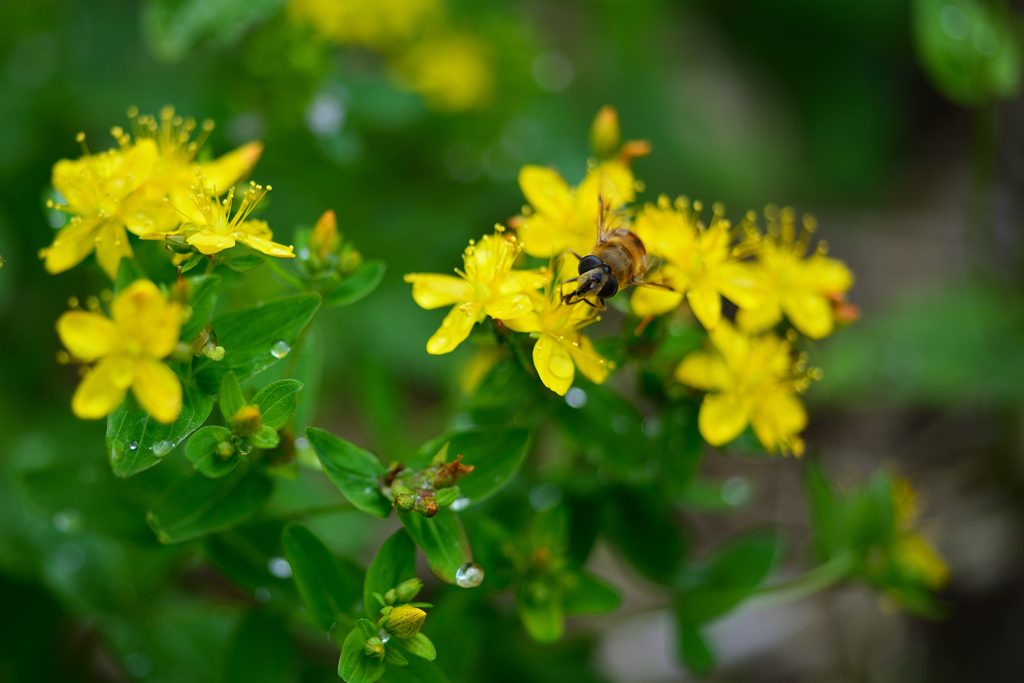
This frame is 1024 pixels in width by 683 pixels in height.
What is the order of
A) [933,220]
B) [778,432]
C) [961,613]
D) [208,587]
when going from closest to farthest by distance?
[778,432] < [208,587] < [961,613] < [933,220]

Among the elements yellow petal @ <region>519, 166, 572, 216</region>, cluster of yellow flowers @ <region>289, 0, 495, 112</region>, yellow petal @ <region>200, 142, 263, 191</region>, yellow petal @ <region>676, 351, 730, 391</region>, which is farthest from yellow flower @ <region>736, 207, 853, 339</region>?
cluster of yellow flowers @ <region>289, 0, 495, 112</region>

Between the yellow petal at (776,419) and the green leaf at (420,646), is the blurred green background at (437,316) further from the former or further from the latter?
the yellow petal at (776,419)

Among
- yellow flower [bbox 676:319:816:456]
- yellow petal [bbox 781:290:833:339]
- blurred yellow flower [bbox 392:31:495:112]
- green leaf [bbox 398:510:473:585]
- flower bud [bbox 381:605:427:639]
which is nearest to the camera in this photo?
flower bud [bbox 381:605:427:639]

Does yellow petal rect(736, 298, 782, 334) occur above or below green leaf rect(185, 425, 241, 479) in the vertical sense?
above

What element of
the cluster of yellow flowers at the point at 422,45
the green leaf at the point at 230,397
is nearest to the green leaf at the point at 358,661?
the green leaf at the point at 230,397

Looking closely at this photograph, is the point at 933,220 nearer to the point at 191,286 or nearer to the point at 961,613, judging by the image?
the point at 961,613

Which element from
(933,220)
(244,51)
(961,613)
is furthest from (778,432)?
(933,220)

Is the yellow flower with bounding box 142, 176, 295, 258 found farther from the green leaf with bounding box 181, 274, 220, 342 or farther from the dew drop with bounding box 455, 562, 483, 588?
the dew drop with bounding box 455, 562, 483, 588
